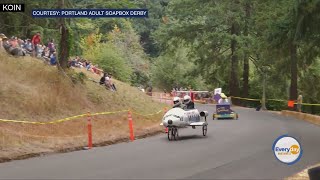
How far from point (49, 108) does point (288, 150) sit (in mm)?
18827

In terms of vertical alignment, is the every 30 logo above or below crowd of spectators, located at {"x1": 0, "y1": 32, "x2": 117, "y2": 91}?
below

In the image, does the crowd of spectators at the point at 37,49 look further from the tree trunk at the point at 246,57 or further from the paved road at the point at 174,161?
the tree trunk at the point at 246,57

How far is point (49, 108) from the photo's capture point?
1027 inches

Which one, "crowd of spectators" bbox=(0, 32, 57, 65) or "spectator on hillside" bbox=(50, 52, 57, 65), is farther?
"spectator on hillside" bbox=(50, 52, 57, 65)

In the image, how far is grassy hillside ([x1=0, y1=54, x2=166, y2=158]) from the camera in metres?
20.0

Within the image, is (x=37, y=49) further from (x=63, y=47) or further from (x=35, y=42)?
(x=63, y=47)

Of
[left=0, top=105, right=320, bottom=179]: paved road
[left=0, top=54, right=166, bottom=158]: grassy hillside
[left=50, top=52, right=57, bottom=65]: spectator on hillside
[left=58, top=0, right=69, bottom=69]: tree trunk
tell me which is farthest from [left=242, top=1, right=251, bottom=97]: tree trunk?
[left=0, top=105, right=320, bottom=179]: paved road

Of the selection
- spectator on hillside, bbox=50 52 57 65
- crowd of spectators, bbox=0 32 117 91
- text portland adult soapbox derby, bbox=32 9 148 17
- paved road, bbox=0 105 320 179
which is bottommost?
paved road, bbox=0 105 320 179

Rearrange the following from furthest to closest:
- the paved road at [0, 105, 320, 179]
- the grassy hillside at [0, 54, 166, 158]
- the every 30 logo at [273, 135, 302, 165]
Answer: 1. the grassy hillside at [0, 54, 166, 158]
2. the paved road at [0, 105, 320, 179]
3. the every 30 logo at [273, 135, 302, 165]

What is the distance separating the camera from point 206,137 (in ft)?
73.6

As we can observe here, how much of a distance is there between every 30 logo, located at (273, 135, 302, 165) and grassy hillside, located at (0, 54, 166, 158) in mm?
10746

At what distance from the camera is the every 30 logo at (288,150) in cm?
882

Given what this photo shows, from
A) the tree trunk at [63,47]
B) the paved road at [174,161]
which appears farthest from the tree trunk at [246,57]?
the paved road at [174,161]

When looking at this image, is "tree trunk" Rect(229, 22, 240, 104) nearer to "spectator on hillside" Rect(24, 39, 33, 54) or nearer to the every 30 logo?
"spectator on hillside" Rect(24, 39, 33, 54)
